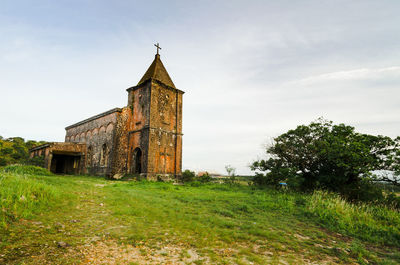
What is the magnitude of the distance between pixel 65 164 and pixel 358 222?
28.3m

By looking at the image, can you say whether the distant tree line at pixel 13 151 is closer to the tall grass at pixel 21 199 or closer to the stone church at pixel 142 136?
the stone church at pixel 142 136

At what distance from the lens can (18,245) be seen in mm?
3668

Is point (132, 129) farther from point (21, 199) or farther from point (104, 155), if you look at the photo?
point (21, 199)

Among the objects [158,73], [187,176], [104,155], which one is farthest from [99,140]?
[187,176]

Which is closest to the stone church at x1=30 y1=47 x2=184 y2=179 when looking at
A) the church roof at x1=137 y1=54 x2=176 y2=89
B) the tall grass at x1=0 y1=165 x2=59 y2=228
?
the church roof at x1=137 y1=54 x2=176 y2=89

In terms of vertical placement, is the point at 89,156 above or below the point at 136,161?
above

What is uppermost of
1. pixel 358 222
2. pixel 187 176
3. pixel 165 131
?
pixel 165 131

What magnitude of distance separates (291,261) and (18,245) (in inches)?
192

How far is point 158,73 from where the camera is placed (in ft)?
67.7

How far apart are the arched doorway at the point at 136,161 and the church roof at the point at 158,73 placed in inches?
261

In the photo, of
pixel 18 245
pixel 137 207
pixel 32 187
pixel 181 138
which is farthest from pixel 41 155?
pixel 18 245

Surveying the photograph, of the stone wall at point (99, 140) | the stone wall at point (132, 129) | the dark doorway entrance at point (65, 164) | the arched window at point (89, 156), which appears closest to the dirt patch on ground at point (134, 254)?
the stone wall at point (132, 129)

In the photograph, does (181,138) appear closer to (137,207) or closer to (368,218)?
(137,207)

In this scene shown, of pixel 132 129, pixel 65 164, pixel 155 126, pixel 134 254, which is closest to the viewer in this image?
pixel 134 254
